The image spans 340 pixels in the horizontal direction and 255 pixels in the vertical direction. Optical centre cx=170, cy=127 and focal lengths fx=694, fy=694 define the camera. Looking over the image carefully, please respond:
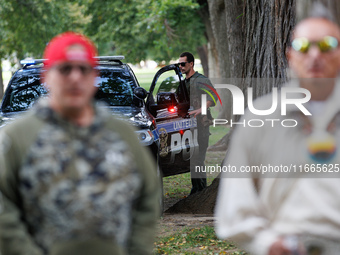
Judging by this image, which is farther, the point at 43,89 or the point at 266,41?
the point at 43,89

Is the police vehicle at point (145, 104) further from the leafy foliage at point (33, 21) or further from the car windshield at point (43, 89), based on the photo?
the leafy foliage at point (33, 21)

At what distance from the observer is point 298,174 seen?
9.46 feet

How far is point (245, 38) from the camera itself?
782 centimetres

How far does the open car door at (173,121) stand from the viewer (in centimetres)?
975

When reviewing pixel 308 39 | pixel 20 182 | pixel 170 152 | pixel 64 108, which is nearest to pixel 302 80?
pixel 308 39

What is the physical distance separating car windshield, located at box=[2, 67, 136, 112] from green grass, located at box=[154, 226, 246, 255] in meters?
2.28

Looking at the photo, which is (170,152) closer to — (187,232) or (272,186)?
(187,232)

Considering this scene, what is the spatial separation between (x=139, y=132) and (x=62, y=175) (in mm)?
5900

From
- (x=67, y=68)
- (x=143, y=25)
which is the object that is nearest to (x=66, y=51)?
(x=67, y=68)

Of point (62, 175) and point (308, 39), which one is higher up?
point (308, 39)

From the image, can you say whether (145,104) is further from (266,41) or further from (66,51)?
(66,51)

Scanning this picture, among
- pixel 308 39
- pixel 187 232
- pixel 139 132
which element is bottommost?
pixel 187 232

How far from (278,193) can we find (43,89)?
22.5 feet

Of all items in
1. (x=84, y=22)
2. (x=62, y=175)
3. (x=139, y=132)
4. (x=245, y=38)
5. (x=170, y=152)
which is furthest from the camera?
(x=84, y=22)
